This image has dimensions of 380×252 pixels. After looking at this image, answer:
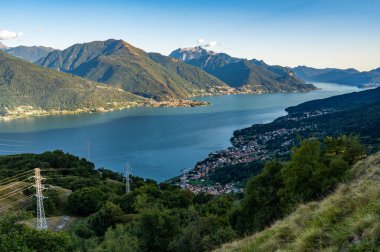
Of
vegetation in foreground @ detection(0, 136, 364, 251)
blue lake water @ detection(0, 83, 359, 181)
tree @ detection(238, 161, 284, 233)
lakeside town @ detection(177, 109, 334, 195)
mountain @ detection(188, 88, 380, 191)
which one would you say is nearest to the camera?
vegetation in foreground @ detection(0, 136, 364, 251)

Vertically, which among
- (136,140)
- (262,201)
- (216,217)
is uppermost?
(262,201)

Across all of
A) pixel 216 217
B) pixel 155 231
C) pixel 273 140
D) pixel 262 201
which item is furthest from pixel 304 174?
pixel 273 140

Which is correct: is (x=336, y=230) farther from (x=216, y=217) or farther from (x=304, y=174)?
(x=216, y=217)

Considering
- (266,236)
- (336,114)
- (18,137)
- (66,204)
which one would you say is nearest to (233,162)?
(66,204)

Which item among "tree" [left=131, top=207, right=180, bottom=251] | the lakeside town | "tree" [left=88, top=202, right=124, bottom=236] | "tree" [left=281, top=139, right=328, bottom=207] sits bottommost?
the lakeside town

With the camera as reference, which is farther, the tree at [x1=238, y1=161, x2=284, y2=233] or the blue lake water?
the blue lake water

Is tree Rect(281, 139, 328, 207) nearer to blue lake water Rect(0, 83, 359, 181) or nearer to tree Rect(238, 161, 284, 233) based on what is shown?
tree Rect(238, 161, 284, 233)

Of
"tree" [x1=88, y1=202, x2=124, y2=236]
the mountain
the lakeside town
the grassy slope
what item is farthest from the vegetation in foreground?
the mountain

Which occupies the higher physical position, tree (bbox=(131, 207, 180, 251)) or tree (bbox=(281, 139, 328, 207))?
tree (bbox=(281, 139, 328, 207))

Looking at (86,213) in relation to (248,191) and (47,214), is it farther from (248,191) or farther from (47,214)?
(248,191)

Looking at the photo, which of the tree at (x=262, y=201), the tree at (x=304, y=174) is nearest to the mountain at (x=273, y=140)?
the tree at (x=262, y=201)

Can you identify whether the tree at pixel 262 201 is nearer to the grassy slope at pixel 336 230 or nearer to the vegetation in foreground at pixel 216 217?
the vegetation in foreground at pixel 216 217
